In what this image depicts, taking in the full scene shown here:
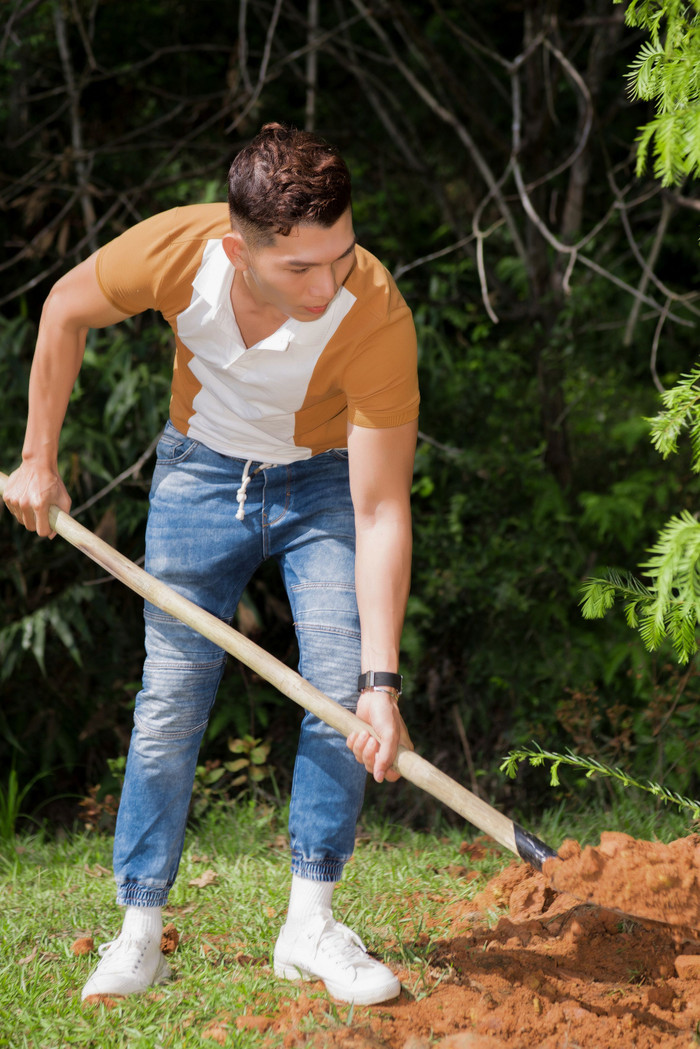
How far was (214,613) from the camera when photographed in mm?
2428

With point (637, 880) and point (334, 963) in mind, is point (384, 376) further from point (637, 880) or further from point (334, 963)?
point (334, 963)

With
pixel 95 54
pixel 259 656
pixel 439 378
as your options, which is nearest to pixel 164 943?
pixel 259 656

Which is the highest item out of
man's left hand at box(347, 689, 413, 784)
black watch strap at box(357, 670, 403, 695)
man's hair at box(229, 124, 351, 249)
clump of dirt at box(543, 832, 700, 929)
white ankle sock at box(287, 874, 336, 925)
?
man's hair at box(229, 124, 351, 249)

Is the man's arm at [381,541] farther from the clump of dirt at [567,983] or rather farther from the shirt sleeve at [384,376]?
the clump of dirt at [567,983]

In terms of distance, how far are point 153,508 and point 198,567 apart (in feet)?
0.70

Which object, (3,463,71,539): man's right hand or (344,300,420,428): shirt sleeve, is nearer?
(344,300,420,428): shirt sleeve

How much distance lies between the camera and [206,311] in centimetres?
225

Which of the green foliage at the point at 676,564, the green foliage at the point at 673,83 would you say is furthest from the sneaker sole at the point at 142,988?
the green foliage at the point at 673,83

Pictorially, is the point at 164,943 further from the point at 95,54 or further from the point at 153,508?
the point at 95,54

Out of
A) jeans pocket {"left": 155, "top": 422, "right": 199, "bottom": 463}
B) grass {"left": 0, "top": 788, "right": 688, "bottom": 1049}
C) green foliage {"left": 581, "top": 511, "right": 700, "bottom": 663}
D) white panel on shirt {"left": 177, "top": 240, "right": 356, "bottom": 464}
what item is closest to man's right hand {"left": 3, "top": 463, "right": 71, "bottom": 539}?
jeans pocket {"left": 155, "top": 422, "right": 199, "bottom": 463}

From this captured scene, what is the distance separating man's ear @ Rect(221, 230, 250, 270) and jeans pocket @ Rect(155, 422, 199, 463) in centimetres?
47

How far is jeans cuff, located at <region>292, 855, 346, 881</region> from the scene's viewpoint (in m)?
2.28

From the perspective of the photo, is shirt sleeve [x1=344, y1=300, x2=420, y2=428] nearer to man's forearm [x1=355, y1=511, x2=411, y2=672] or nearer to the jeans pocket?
man's forearm [x1=355, y1=511, x2=411, y2=672]

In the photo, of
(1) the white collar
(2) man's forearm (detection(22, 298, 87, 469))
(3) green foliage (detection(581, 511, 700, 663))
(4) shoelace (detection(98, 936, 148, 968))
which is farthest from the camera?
(2) man's forearm (detection(22, 298, 87, 469))
